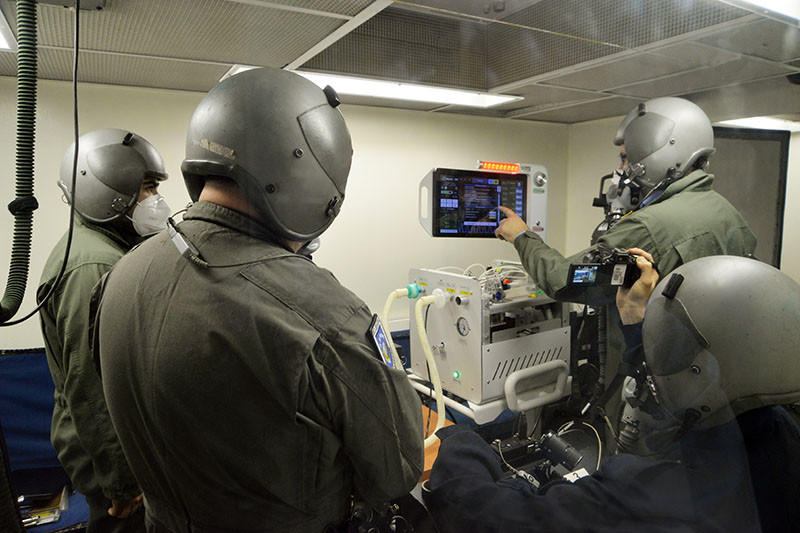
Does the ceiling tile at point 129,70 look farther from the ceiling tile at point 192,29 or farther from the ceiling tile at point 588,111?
the ceiling tile at point 588,111

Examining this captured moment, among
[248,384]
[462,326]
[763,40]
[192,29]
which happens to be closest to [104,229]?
[192,29]

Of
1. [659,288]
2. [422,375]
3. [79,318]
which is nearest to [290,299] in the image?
[659,288]

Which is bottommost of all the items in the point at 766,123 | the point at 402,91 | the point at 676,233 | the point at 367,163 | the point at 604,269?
the point at 604,269

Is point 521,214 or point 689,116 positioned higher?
point 689,116

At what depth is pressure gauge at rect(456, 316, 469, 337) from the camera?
204 cm

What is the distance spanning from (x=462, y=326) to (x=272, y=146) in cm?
130

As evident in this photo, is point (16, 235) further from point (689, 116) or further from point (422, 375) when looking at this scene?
point (689, 116)

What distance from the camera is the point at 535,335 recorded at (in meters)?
2.12

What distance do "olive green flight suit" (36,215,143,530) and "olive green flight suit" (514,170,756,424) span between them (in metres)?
1.67

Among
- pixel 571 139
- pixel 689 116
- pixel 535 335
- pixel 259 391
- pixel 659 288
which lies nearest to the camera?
pixel 259 391

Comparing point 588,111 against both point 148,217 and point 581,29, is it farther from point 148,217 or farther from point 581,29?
point 148,217

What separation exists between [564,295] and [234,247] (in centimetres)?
143

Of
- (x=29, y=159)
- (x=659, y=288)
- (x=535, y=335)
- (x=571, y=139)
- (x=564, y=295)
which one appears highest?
(x=571, y=139)

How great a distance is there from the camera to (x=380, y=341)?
1.00 meters
